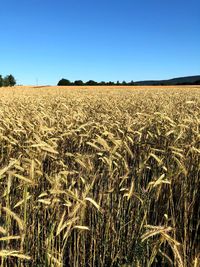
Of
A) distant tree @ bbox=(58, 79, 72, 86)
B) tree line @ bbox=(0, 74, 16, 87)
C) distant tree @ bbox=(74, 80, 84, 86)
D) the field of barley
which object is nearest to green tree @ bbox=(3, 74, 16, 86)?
tree line @ bbox=(0, 74, 16, 87)

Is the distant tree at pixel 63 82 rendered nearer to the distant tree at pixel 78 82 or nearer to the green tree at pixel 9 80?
the distant tree at pixel 78 82

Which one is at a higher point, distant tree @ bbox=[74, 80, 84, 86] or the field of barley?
distant tree @ bbox=[74, 80, 84, 86]

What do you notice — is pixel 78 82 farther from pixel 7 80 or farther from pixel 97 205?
pixel 97 205

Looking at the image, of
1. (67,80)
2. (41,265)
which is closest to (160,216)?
(41,265)

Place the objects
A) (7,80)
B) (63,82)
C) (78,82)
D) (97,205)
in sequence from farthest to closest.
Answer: (7,80)
(63,82)
(78,82)
(97,205)

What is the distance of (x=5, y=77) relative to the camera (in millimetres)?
72688

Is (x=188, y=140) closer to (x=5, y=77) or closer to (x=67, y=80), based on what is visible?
(x=67, y=80)

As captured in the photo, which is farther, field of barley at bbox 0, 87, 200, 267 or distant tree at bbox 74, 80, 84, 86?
distant tree at bbox 74, 80, 84, 86

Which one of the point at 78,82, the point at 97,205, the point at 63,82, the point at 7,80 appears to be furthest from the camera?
the point at 7,80

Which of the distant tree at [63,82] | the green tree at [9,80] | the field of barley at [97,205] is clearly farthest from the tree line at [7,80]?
the field of barley at [97,205]

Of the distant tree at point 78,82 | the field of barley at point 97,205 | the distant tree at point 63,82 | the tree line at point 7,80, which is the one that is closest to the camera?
the field of barley at point 97,205

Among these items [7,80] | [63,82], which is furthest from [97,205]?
[7,80]

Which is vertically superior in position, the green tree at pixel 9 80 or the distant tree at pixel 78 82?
the green tree at pixel 9 80

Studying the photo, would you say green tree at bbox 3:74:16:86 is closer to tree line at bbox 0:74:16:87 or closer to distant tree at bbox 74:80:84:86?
tree line at bbox 0:74:16:87
